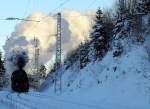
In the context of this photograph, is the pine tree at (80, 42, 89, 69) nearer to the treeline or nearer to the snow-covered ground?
the treeline

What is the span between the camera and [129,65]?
38.9 m

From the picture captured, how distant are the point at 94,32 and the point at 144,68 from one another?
65.1 feet

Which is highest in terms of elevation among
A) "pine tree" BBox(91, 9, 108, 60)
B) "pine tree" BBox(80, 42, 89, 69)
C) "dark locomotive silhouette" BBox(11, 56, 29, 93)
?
"pine tree" BBox(91, 9, 108, 60)

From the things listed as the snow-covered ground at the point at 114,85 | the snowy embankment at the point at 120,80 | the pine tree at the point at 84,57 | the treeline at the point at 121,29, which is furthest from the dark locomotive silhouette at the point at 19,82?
the pine tree at the point at 84,57

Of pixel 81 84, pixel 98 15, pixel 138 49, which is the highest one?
pixel 98 15

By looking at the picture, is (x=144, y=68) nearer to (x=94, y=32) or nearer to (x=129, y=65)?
(x=129, y=65)

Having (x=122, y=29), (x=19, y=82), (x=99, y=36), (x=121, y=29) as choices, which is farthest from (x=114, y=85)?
(x=99, y=36)

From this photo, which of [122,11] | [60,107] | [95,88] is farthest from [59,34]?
[60,107]

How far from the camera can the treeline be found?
142 ft

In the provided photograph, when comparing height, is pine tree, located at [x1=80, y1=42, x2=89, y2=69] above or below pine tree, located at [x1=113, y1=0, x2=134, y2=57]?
below

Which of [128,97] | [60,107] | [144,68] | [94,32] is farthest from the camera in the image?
[94,32]

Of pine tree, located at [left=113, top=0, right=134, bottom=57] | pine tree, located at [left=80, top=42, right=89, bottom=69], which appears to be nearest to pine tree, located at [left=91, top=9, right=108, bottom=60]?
pine tree, located at [left=113, top=0, right=134, bottom=57]

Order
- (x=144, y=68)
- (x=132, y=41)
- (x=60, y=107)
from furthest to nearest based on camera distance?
(x=132, y=41)
(x=144, y=68)
(x=60, y=107)

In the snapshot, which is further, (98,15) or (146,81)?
(98,15)
